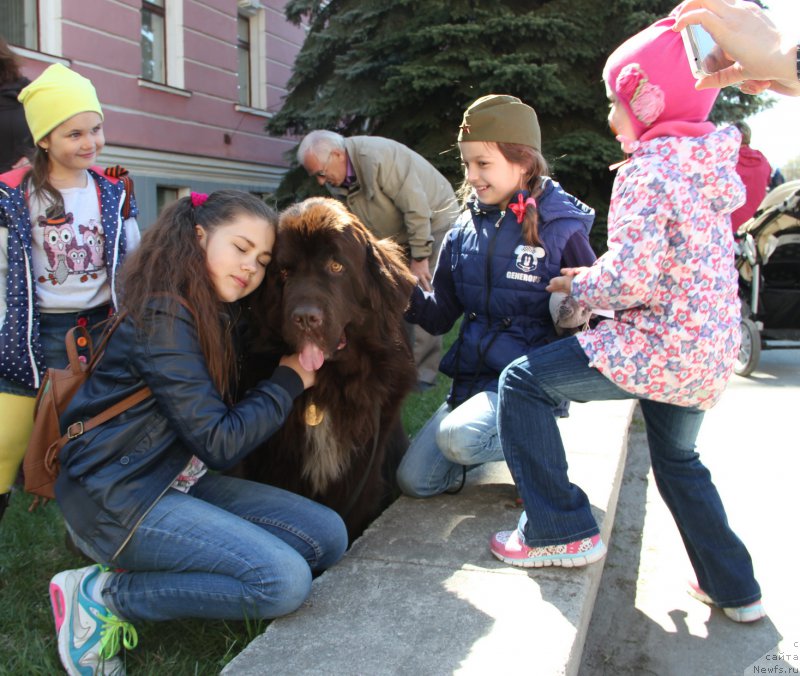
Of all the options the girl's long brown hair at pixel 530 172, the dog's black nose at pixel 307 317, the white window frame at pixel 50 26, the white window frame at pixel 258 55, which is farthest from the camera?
the white window frame at pixel 258 55

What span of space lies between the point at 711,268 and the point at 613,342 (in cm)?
35

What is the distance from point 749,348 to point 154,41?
27.6 ft

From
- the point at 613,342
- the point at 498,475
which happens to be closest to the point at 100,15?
the point at 498,475

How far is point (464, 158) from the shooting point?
323cm

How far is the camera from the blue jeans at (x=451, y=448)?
119 inches

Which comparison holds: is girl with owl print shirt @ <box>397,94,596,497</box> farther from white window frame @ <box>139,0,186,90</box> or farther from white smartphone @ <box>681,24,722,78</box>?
white window frame @ <box>139,0,186,90</box>

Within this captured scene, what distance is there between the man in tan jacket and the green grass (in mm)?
3020

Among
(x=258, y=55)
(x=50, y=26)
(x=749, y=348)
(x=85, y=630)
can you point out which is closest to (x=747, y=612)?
(x=85, y=630)

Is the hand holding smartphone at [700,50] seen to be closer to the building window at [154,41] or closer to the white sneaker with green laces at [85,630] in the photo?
the white sneaker with green laces at [85,630]

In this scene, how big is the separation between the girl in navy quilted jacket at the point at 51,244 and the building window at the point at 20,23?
6433 millimetres

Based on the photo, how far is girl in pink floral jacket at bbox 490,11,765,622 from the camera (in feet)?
7.33

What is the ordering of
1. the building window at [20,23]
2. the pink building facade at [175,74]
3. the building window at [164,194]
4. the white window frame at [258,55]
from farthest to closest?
the white window frame at [258,55] → the building window at [164,194] → the pink building facade at [175,74] → the building window at [20,23]

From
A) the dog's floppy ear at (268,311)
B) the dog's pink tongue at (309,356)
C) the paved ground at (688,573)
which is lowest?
the paved ground at (688,573)

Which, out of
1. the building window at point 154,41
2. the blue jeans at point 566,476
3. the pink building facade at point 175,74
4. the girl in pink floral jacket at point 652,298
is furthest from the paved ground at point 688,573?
the building window at point 154,41
